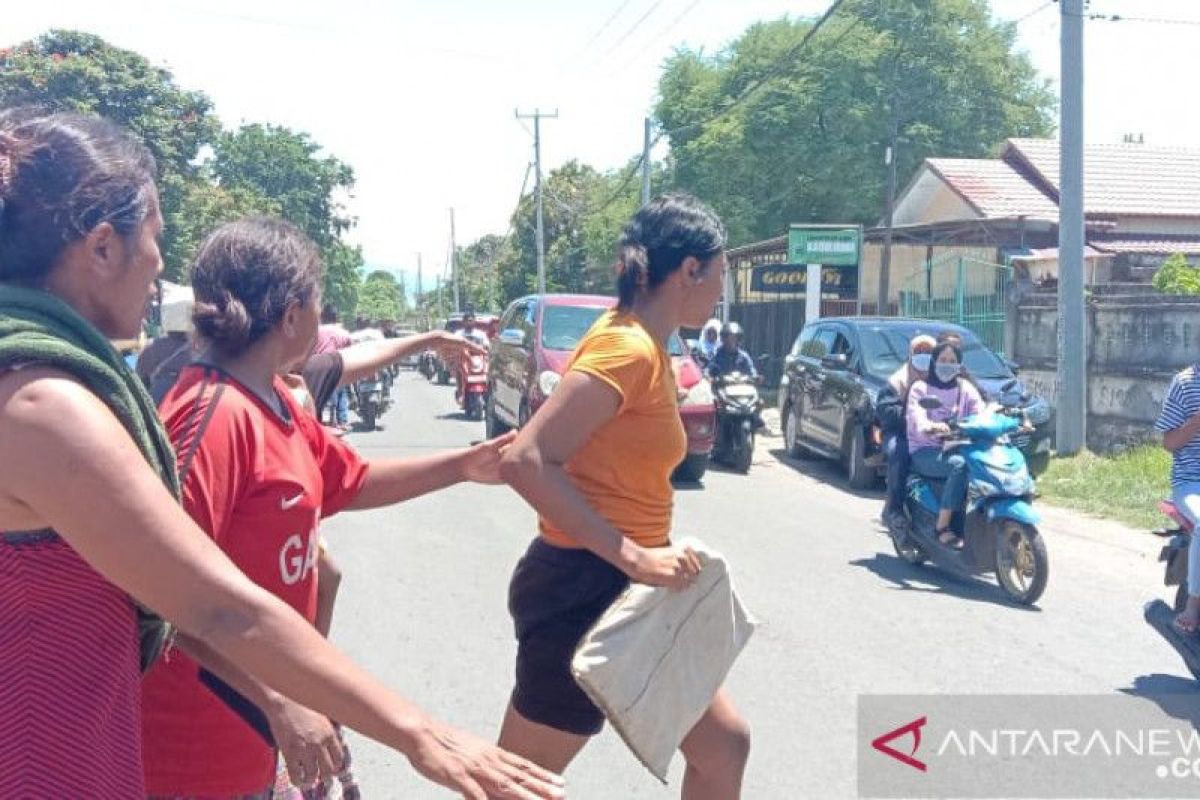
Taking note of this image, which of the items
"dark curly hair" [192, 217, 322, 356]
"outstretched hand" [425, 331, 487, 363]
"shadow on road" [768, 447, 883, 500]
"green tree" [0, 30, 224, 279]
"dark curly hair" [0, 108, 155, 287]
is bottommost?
"shadow on road" [768, 447, 883, 500]

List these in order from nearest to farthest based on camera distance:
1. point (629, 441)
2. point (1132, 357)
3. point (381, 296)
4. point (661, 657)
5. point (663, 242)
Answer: point (661, 657), point (629, 441), point (663, 242), point (1132, 357), point (381, 296)

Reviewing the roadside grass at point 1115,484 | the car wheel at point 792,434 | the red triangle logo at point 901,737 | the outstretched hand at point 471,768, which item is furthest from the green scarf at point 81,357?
the car wheel at point 792,434

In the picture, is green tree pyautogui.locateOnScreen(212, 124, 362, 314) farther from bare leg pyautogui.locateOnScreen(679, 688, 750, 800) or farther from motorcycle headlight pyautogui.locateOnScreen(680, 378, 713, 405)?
bare leg pyautogui.locateOnScreen(679, 688, 750, 800)

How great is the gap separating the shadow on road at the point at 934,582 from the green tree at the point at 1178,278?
9755mm

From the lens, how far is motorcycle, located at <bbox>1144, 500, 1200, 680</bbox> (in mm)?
5609

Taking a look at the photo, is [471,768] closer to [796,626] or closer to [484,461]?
[484,461]

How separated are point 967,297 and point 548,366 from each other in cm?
793

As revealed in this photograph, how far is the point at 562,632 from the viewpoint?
3035mm

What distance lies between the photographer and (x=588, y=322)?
47.0ft

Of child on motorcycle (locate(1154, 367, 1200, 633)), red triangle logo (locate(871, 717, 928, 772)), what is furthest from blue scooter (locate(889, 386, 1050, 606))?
red triangle logo (locate(871, 717, 928, 772))

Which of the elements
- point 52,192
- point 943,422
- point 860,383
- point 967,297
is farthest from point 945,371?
point 967,297

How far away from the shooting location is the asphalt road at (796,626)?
4.94 meters

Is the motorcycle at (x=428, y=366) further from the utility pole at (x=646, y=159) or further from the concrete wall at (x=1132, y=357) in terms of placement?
the concrete wall at (x=1132, y=357)

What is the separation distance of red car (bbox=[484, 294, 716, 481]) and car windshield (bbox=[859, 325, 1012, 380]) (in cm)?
177
